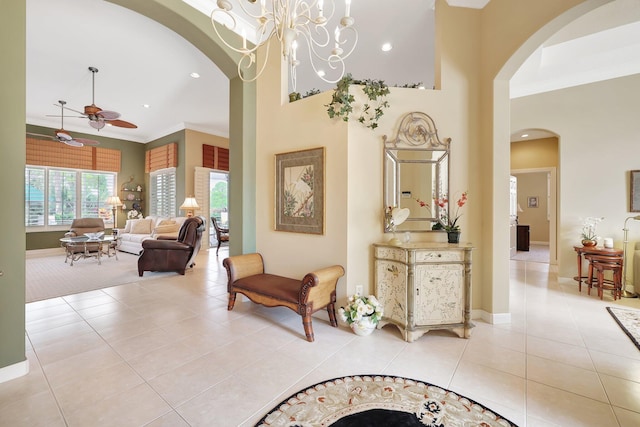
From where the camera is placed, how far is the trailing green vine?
2855mm

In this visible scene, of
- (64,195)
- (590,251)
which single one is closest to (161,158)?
(64,195)

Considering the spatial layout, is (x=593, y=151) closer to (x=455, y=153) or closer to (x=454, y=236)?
(x=455, y=153)

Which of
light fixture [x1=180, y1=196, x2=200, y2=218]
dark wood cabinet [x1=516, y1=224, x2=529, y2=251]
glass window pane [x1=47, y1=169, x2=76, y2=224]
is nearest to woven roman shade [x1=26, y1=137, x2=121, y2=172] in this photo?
glass window pane [x1=47, y1=169, x2=76, y2=224]

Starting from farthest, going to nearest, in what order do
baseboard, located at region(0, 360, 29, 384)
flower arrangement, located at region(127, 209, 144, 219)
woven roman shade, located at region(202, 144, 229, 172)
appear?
flower arrangement, located at region(127, 209, 144, 219)
woven roman shade, located at region(202, 144, 229, 172)
baseboard, located at region(0, 360, 29, 384)

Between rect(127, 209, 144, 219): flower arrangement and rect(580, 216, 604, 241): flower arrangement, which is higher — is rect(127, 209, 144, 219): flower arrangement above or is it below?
above

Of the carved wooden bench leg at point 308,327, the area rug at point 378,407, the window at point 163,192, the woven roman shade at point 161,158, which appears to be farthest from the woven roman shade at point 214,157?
the area rug at point 378,407

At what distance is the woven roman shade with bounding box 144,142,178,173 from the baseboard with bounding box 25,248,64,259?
3249 mm

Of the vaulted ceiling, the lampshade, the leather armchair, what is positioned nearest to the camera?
the vaulted ceiling

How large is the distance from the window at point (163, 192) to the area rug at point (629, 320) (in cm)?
937

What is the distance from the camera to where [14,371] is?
6.64ft

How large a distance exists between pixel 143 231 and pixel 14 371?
6.21 m

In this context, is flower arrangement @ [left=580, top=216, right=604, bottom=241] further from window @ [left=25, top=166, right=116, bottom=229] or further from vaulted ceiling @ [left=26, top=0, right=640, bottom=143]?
window @ [left=25, top=166, right=116, bottom=229]

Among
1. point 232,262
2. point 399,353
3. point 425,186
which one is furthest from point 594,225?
point 232,262

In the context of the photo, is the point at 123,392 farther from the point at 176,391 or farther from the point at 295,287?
the point at 295,287
